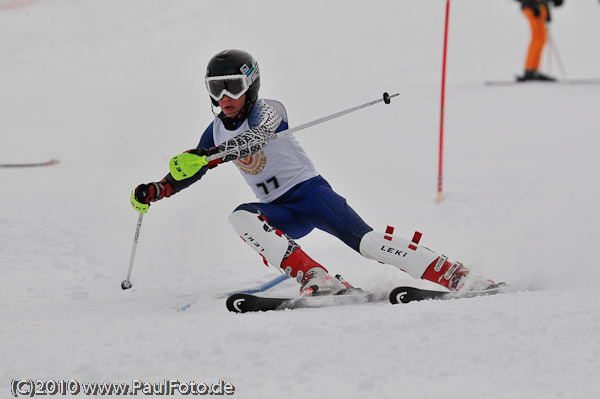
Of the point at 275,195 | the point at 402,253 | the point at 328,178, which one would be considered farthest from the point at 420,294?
the point at 328,178

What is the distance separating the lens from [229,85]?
425 cm

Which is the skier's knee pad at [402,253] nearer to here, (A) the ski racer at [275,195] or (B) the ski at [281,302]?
(A) the ski racer at [275,195]

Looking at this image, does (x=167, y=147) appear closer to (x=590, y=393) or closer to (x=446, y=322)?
(x=446, y=322)

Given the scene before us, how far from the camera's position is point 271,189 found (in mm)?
4512

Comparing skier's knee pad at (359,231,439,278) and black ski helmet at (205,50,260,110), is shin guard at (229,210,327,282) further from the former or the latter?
black ski helmet at (205,50,260,110)

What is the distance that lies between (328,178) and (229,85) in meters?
3.73

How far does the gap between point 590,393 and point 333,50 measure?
13.2m

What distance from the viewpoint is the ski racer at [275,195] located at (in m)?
4.05

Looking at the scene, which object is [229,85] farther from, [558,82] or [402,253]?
[558,82]

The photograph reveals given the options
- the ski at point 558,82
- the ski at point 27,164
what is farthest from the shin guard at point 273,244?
the ski at point 558,82

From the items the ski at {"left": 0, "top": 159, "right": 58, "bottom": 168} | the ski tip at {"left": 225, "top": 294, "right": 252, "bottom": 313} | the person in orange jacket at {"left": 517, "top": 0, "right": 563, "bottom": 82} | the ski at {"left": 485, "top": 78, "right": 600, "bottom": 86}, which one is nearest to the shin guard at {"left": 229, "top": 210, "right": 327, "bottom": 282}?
the ski tip at {"left": 225, "top": 294, "right": 252, "bottom": 313}

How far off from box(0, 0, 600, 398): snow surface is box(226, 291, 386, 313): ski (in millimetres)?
201

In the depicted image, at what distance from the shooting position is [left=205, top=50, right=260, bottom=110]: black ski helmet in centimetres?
426

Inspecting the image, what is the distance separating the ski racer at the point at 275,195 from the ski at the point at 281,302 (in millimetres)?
86
